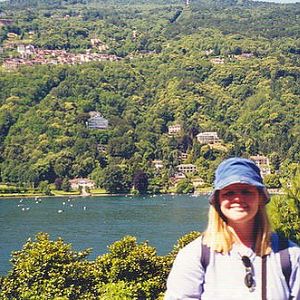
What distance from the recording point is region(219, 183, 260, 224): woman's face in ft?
5.49

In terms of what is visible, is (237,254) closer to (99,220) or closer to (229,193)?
(229,193)

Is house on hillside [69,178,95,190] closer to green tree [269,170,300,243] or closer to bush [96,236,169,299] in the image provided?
bush [96,236,169,299]

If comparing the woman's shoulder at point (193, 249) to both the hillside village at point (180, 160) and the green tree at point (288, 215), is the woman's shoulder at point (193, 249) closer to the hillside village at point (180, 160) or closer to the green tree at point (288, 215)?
the green tree at point (288, 215)

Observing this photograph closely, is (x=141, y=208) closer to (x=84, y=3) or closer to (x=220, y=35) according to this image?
(x=220, y=35)

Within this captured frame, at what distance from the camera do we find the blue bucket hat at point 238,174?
163cm

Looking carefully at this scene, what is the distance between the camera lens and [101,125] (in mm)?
90125

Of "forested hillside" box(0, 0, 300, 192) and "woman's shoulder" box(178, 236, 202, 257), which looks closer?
"woman's shoulder" box(178, 236, 202, 257)

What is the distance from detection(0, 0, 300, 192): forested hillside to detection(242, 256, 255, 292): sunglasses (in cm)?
6999

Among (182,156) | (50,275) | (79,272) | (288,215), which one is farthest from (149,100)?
(288,215)

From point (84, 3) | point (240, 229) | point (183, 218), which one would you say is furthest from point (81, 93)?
point (84, 3)

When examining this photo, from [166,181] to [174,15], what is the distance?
261ft

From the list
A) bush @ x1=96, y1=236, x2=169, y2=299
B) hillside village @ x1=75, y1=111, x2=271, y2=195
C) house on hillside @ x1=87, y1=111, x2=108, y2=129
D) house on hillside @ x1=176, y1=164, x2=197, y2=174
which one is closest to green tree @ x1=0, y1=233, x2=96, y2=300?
bush @ x1=96, y1=236, x2=169, y2=299

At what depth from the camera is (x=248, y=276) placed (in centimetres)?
161

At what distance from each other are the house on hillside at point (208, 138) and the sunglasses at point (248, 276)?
8262 centimetres
